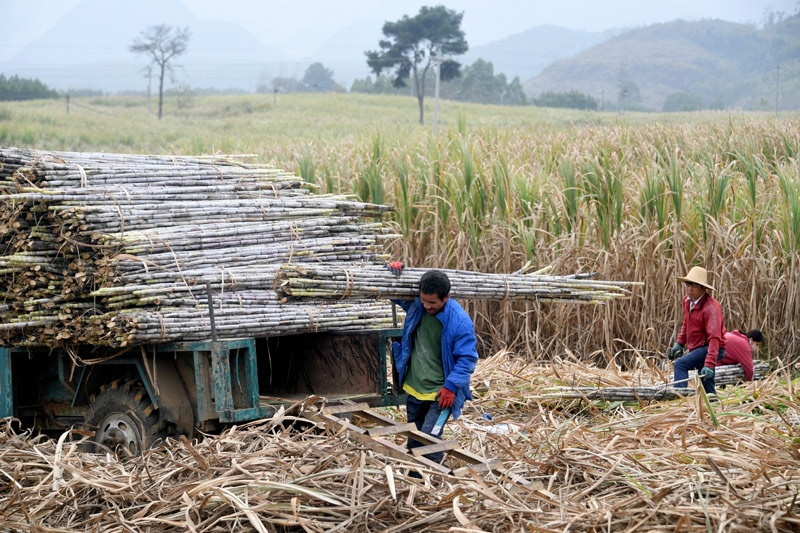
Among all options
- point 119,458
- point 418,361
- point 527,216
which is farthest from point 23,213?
point 527,216

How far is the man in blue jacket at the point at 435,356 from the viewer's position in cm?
496

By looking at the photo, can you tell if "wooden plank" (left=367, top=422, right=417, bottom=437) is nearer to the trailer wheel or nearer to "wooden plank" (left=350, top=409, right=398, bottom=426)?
"wooden plank" (left=350, top=409, right=398, bottom=426)

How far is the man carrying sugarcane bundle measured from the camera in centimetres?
695

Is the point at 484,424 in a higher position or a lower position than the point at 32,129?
lower

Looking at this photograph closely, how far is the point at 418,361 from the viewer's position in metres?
5.25

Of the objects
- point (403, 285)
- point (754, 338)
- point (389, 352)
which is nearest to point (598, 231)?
point (754, 338)

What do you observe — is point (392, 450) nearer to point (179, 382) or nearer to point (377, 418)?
point (377, 418)

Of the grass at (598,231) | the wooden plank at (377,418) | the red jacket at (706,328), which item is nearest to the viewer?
the wooden plank at (377,418)

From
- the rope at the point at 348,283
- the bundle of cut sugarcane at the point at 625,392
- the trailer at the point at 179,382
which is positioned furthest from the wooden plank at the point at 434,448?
the bundle of cut sugarcane at the point at 625,392

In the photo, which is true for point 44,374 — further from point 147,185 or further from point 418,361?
point 418,361

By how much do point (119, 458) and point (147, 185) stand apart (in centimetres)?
214

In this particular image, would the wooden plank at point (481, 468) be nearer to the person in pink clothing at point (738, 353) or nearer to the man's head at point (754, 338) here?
the person in pink clothing at point (738, 353)

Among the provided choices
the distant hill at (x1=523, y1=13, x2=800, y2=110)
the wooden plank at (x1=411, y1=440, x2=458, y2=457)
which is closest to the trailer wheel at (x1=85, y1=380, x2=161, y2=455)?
the wooden plank at (x1=411, y1=440, x2=458, y2=457)

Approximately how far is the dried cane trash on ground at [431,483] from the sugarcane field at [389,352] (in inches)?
0.7
